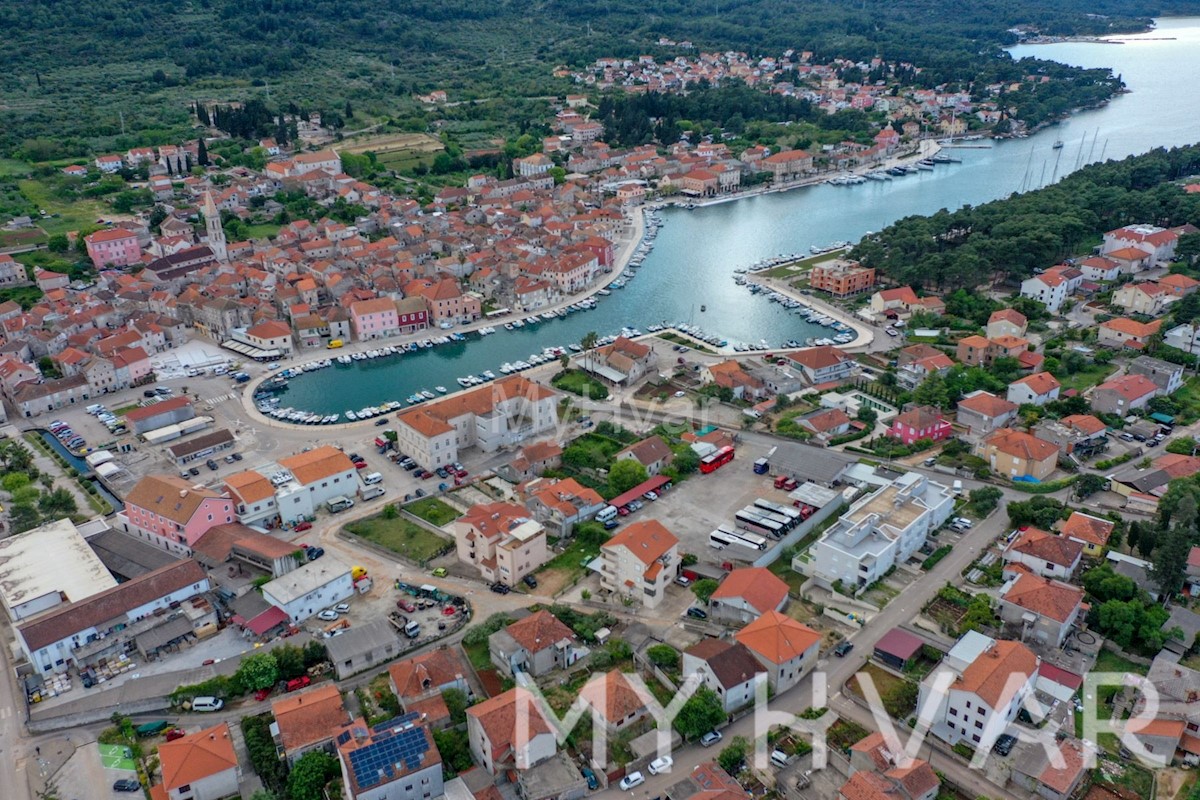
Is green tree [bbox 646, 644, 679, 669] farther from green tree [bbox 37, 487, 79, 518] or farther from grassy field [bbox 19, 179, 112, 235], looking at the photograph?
grassy field [bbox 19, 179, 112, 235]

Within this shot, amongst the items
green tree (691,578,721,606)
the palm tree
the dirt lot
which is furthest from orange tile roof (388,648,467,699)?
the palm tree

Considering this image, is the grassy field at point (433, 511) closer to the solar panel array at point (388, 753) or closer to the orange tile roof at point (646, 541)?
the orange tile roof at point (646, 541)

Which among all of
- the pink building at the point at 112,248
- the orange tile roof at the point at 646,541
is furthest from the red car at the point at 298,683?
the pink building at the point at 112,248

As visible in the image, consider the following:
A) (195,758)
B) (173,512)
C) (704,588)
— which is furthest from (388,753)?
(173,512)

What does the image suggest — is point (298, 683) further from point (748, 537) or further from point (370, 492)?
point (748, 537)

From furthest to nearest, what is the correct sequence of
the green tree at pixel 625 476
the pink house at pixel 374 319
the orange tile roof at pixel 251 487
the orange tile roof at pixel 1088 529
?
1. the pink house at pixel 374 319
2. the green tree at pixel 625 476
3. the orange tile roof at pixel 251 487
4. the orange tile roof at pixel 1088 529
